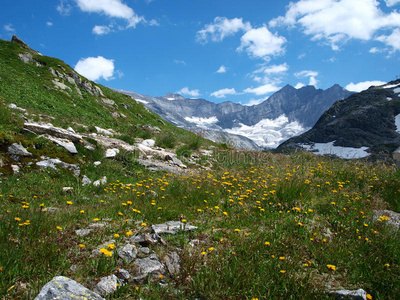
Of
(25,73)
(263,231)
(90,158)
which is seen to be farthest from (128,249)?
(25,73)

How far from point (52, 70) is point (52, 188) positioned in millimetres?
26534

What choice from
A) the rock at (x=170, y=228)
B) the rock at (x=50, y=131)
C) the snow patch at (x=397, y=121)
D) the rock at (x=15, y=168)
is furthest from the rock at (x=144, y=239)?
the snow patch at (x=397, y=121)

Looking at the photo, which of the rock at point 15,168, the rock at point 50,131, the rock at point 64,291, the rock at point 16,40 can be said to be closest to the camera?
the rock at point 64,291

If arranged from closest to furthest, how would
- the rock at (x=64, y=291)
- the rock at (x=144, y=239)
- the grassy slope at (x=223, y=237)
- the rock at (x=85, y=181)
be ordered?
the rock at (x=64, y=291) < the grassy slope at (x=223, y=237) < the rock at (x=144, y=239) < the rock at (x=85, y=181)

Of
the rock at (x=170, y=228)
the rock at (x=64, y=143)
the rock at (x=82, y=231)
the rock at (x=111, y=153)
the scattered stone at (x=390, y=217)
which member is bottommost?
the scattered stone at (x=390, y=217)

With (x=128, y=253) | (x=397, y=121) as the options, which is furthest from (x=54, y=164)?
(x=397, y=121)

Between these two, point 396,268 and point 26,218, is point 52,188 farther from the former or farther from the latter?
point 396,268

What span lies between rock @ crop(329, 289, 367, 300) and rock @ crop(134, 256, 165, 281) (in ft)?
7.32

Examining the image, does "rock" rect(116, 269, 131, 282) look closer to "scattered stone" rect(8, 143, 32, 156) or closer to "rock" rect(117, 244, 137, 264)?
"rock" rect(117, 244, 137, 264)

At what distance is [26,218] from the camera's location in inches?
151

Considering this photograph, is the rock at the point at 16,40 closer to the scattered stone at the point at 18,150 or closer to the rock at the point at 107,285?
the scattered stone at the point at 18,150

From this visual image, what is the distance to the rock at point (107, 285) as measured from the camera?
278 centimetres

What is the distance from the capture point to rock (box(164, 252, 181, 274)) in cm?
332

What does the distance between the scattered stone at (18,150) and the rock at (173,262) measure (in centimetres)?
660
